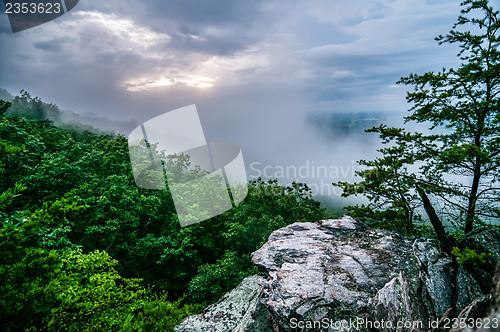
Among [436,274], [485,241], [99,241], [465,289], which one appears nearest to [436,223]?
[485,241]

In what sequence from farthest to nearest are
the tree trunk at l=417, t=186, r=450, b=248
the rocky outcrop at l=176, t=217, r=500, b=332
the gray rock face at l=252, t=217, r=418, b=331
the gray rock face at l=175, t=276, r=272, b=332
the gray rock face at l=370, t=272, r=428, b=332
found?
the tree trunk at l=417, t=186, r=450, b=248 < the gray rock face at l=175, t=276, r=272, b=332 < the gray rock face at l=252, t=217, r=418, b=331 < the rocky outcrop at l=176, t=217, r=500, b=332 < the gray rock face at l=370, t=272, r=428, b=332

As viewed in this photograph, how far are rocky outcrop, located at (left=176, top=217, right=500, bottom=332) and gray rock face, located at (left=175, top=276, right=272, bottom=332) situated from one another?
37mm

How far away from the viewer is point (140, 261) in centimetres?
1964

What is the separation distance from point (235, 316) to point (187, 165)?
22762 mm

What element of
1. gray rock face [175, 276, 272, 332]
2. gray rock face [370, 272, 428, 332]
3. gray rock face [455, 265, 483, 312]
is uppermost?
gray rock face [370, 272, 428, 332]

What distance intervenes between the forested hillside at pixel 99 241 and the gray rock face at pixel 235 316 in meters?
2.04

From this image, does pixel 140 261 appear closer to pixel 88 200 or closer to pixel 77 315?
pixel 88 200

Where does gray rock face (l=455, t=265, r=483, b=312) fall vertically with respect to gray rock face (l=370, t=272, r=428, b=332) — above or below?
below

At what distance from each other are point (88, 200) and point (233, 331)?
480 inches

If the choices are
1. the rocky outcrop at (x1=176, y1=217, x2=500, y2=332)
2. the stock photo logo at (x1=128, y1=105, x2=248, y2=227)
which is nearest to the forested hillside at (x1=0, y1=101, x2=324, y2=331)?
the stock photo logo at (x1=128, y1=105, x2=248, y2=227)

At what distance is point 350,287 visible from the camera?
24.6 ft

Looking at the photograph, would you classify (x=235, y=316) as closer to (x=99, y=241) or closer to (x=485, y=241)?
(x=485, y=241)

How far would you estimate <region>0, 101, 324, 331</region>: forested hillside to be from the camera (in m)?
6.83

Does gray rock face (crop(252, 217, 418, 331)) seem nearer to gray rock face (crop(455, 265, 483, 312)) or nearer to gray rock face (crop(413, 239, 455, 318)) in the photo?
gray rock face (crop(413, 239, 455, 318))
